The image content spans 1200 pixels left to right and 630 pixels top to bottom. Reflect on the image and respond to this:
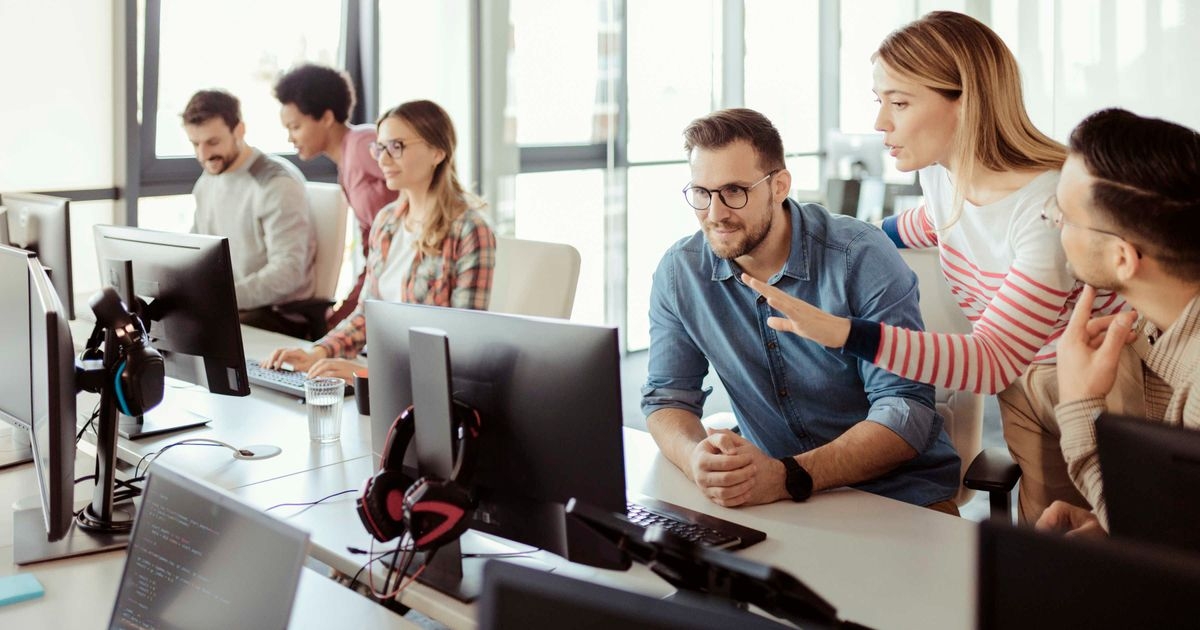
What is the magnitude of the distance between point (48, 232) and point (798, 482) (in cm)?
195

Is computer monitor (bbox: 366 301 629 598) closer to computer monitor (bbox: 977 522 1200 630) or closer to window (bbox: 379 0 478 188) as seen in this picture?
computer monitor (bbox: 977 522 1200 630)

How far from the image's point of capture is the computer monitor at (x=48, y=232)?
8.55 feet

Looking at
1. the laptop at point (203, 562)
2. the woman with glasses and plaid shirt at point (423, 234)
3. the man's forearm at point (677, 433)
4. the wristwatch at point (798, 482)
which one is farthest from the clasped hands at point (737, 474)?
the woman with glasses and plaid shirt at point (423, 234)

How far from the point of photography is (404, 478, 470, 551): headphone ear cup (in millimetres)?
1478

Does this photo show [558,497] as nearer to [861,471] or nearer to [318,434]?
[861,471]

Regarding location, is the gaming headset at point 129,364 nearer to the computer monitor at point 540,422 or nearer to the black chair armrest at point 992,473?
the computer monitor at point 540,422

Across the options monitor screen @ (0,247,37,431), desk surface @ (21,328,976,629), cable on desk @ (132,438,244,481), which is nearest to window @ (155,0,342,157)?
cable on desk @ (132,438,244,481)

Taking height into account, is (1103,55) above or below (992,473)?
above

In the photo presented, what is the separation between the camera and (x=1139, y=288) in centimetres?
158

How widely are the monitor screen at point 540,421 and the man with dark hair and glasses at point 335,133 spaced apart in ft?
7.46

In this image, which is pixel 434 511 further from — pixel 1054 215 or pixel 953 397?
pixel 953 397

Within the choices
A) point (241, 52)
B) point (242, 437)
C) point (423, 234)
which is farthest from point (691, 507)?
point (241, 52)

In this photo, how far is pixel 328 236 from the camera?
12.5 feet

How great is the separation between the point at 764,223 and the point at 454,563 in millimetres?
920
